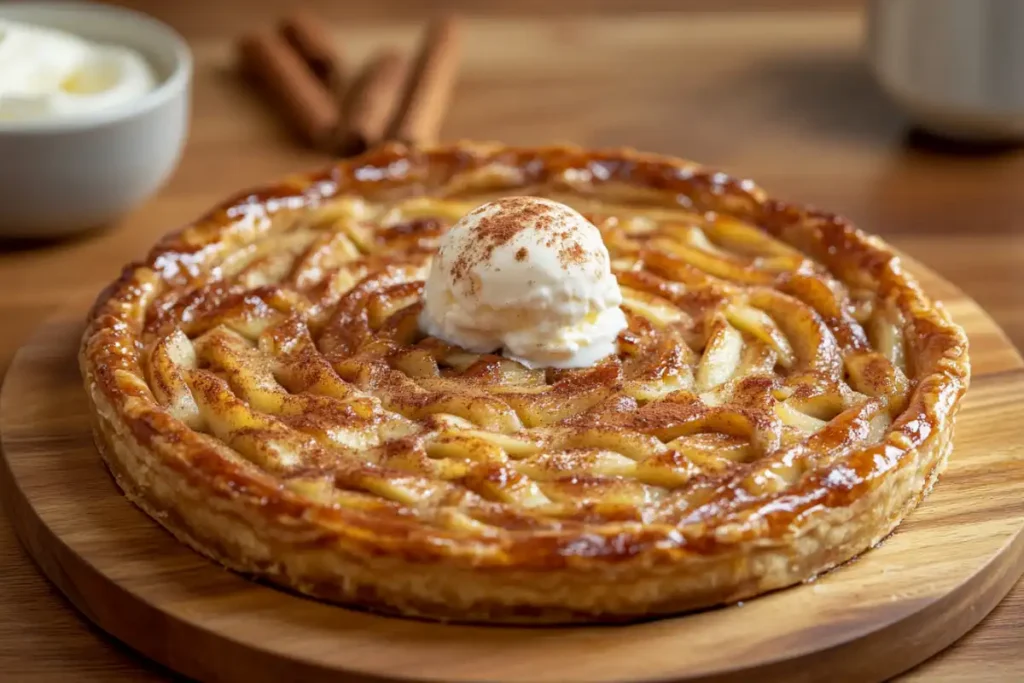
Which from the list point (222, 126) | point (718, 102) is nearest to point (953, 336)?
point (718, 102)

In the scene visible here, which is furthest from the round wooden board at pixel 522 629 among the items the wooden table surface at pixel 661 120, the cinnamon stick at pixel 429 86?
the cinnamon stick at pixel 429 86

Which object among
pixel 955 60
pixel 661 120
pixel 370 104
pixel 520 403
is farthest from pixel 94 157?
pixel 955 60

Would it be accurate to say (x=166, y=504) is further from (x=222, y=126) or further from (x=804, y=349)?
(x=222, y=126)

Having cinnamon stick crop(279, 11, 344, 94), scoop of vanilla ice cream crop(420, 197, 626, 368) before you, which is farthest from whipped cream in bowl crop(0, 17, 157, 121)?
scoop of vanilla ice cream crop(420, 197, 626, 368)

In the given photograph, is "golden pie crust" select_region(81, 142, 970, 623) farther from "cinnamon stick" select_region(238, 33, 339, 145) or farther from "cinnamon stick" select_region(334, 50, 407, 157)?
"cinnamon stick" select_region(238, 33, 339, 145)

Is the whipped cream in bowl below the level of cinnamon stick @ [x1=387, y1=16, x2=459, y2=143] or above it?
above

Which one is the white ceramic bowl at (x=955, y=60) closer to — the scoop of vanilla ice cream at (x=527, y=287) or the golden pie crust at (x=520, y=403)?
the golden pie crust at (x=520, y=403)
